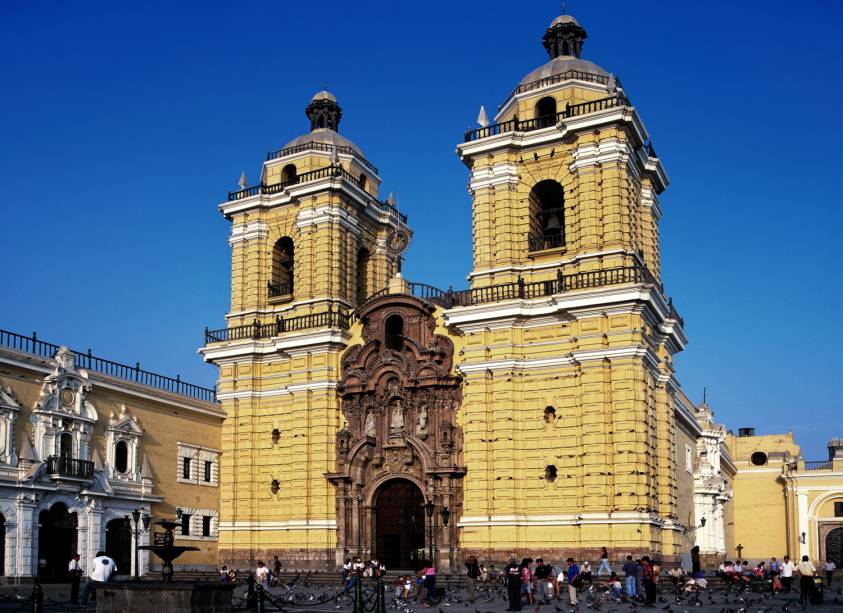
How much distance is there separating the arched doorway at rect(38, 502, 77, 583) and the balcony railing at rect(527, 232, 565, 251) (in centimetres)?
2008

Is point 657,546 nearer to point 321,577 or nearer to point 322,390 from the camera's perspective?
point 321,577

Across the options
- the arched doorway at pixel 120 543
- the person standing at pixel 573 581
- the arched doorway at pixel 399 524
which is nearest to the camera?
the person standing at pixel 573 581

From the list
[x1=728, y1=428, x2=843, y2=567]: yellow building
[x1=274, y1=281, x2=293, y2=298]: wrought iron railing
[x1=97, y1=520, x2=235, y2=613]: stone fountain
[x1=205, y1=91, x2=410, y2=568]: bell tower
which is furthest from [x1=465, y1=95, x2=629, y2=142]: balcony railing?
[x1=728, y1=428, x2=843, y2=567]: yellow building

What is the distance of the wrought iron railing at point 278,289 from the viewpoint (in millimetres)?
44562

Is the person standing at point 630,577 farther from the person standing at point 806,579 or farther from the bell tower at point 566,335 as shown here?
the person standing at point 806,579

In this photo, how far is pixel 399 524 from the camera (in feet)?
128

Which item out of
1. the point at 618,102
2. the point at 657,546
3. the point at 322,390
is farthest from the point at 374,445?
the point at 618,102

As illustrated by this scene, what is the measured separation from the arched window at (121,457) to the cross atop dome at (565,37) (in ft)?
79.2

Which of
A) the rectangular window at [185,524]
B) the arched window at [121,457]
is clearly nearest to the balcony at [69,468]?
the arched window at [121,457]

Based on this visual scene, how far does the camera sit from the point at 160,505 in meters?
39.5

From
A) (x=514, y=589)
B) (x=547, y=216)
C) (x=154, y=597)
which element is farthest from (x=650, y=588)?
(x=547, y=216)

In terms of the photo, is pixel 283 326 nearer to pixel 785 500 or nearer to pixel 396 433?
pixel 396 433

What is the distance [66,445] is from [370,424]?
11806mm

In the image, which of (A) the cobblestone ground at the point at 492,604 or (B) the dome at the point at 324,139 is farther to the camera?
(B) the dome at the point at 324,139
